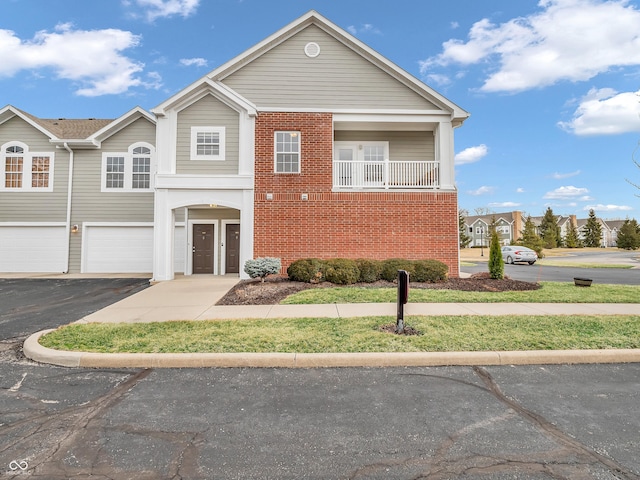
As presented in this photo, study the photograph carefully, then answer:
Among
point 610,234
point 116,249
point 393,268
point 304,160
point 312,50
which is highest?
point 312,50

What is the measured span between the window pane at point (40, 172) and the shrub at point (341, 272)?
1449 centimetres

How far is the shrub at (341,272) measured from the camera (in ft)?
36.1

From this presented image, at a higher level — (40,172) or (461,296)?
(40,172)

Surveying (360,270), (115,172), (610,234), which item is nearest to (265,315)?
(360,270)

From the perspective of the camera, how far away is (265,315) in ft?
23.6

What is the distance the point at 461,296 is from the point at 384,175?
6.05 meters

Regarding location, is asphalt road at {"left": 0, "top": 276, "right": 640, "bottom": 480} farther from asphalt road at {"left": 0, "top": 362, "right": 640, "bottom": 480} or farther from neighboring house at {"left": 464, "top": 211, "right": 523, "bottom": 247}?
neighboring house at {"left": 464, "top": 211, "right": 523, "bottom": 247}

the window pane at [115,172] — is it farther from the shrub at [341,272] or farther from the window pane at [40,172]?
the shrub at [341,272]

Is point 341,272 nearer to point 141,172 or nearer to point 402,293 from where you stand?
point 402,293

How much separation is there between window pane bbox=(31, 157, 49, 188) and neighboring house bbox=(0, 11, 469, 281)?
277 centimetres

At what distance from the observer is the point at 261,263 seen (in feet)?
36.6

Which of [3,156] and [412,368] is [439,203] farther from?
[3,156]

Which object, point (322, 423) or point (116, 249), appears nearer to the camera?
point (322, 423)

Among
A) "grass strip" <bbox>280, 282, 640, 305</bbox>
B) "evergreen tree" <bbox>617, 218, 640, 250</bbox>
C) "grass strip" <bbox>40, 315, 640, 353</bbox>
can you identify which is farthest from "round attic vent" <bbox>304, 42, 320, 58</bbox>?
"evergreen tree" <bbox>617, 218, 640, 250</bbox>
